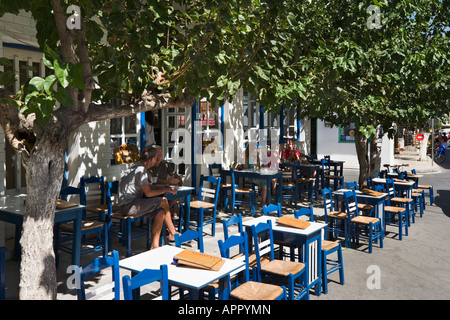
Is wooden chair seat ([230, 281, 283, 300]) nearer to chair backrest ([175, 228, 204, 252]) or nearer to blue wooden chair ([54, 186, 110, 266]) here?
chair backrest ([175, 228, 204, 252])

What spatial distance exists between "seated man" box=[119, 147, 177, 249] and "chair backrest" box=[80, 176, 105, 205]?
1.04 m

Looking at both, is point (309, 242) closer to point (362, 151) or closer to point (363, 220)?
point (363, 220)

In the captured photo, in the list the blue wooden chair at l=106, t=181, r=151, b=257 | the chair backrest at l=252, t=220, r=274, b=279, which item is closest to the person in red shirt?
the blue wooden chair at l=106, t=181, r=151, b=257

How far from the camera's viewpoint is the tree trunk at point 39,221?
389 cm

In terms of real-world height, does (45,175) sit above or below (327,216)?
above

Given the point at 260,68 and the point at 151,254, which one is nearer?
the point at 151,254

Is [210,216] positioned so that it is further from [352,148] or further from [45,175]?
[352,148]

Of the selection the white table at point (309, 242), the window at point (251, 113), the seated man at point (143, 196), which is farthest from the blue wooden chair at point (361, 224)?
the window at point (251, 113)

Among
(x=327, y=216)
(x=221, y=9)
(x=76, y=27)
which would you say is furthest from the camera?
(x=327, y=216)

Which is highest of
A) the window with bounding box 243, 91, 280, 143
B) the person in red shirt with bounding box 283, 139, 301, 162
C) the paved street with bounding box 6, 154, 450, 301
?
the window with bounding box 243, 91, 280, 143

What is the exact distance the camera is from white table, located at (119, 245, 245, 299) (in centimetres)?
365

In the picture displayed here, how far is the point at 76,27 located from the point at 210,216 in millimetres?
6139
